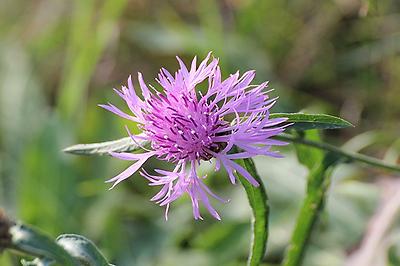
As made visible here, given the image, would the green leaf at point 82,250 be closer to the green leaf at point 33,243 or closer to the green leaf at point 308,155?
the green leaf at point 33,243

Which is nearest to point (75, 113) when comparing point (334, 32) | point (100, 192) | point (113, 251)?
point (100, 192)

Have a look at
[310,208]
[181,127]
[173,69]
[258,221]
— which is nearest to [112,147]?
[181,127]

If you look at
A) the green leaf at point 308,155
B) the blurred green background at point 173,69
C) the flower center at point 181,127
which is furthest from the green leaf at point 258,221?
the blurred green background at point 173,69

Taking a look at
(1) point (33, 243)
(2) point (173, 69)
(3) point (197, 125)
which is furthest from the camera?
(2) point (173, 69)

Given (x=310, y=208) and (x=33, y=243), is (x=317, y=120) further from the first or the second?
(x=33, y=243)

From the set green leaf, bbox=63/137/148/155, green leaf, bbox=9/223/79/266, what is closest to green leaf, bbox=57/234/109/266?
green leaf, bbox=9/223/79/266

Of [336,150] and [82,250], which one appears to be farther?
[336,150]

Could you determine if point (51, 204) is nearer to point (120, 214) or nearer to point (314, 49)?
point (120, 214)
